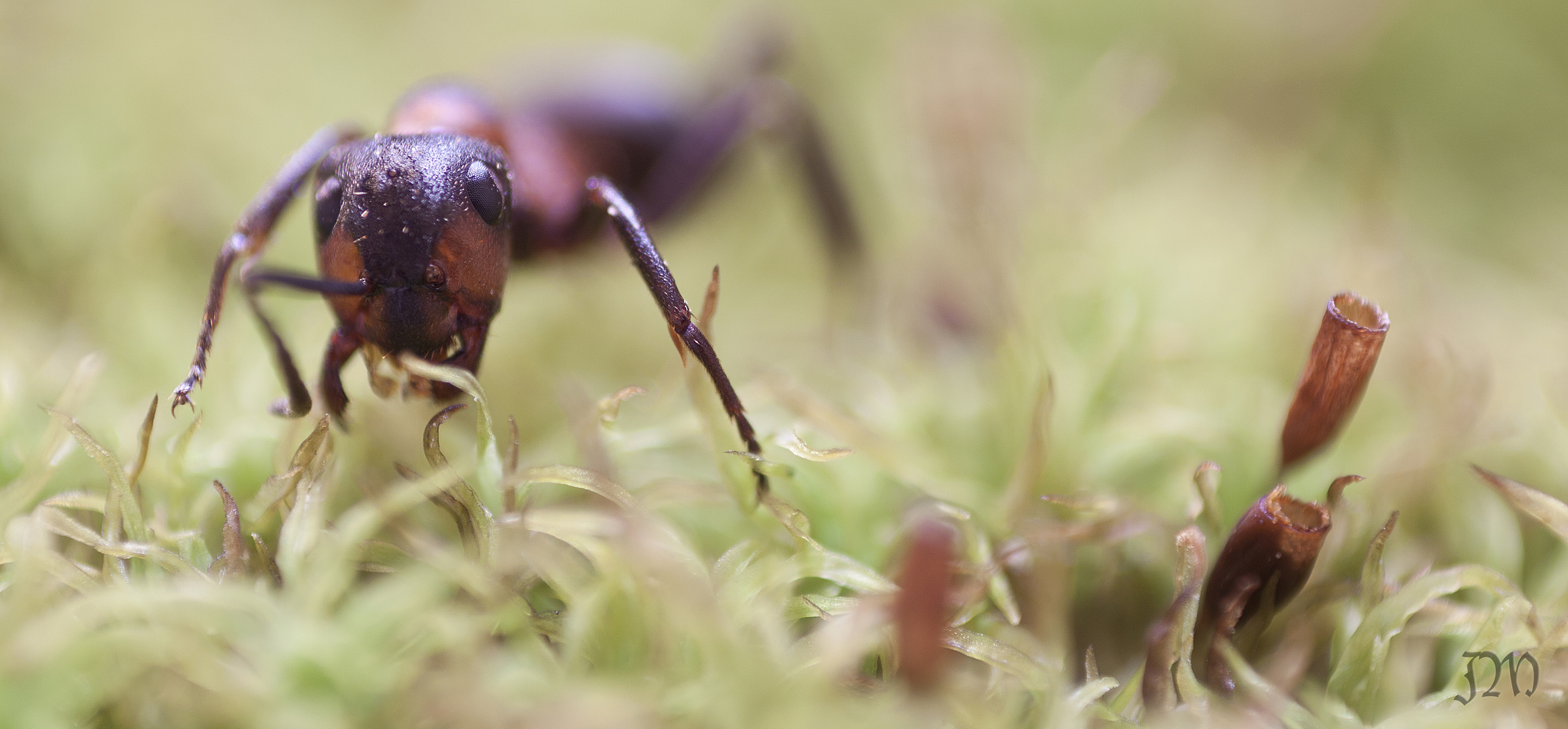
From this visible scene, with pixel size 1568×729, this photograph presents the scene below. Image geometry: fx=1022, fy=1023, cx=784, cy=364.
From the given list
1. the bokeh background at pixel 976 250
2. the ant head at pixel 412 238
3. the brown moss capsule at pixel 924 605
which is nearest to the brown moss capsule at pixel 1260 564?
the bokeh background at pixel 976 250

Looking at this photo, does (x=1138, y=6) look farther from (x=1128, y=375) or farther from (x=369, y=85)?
(x=369, y=85)

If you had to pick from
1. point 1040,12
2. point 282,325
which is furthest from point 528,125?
point 1040,12

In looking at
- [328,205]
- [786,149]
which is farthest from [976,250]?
[328,205]

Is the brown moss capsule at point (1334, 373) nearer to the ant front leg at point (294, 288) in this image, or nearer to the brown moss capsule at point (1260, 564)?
the brown moss capsule at point (1260, 564)

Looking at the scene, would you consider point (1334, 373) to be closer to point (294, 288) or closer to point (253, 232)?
point (294, 288)

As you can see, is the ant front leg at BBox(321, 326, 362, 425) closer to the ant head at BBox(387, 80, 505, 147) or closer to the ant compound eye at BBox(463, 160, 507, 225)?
the ant compound eye at BBox(463, 160, 507, 225)

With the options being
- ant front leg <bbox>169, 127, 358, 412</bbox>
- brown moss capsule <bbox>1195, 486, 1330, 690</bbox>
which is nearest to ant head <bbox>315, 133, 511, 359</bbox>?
ant front leg <bbox>169, 127, 358, 412</bbox>
